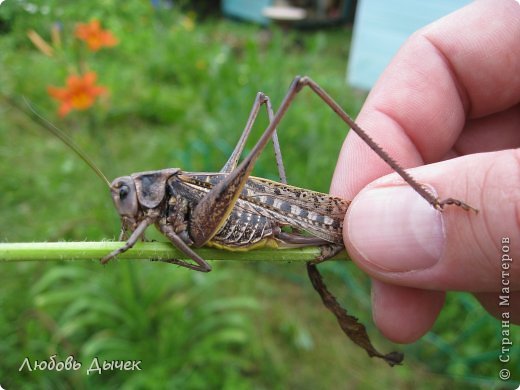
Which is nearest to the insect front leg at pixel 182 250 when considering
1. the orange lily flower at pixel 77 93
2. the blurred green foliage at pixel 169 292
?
the blurred green foliage at pixel 169 292

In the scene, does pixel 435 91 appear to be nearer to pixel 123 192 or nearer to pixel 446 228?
pixel 446 228

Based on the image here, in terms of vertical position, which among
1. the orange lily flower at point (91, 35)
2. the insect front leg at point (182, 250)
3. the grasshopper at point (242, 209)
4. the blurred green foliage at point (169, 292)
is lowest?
the blurred green foliage at point (169, 292)

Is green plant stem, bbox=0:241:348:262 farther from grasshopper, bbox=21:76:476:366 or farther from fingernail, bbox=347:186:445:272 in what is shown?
fingernail, bbox=347:186:445:272

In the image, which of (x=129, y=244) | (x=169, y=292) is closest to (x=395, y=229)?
(x=129, y=244)

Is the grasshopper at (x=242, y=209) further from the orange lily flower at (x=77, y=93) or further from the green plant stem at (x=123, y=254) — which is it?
the orange lily flower at (x=77, y=93)

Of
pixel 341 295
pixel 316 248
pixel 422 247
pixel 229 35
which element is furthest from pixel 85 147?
pixel 229 35

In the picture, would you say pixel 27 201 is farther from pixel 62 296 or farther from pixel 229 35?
pixel 229 35
